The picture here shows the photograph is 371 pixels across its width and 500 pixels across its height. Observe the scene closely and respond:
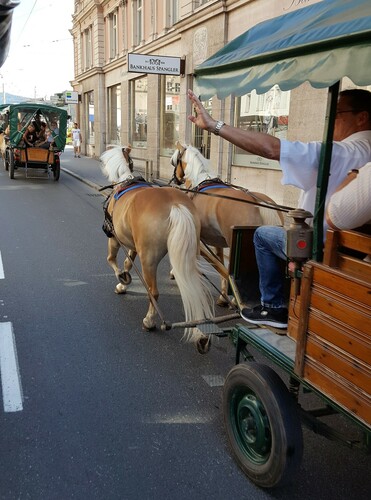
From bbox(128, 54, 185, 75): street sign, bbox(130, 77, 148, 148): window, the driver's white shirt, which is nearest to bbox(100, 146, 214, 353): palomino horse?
the driver's white shirt

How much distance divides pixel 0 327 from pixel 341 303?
3819mm

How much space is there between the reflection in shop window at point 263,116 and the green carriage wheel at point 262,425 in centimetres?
869

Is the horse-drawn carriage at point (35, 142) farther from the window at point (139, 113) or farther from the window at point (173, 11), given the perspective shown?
the window at point (173, 11)

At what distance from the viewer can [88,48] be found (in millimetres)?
30359

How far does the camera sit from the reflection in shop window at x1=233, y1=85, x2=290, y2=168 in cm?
1083

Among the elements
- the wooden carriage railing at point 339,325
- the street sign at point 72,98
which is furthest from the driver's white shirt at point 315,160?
the street sign at point 72,98

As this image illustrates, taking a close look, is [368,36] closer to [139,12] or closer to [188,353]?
[188,353]

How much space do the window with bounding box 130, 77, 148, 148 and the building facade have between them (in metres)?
0.05

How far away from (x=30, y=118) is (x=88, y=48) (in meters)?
15.6

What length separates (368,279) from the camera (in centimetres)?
197

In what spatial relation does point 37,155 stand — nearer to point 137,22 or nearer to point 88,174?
point 88,174

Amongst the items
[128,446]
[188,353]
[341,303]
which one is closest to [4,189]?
[188,353]

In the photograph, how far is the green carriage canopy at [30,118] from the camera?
17.0 m

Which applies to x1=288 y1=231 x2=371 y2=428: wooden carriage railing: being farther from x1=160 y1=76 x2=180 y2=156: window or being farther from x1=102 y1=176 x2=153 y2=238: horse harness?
x1=160 y1=76 x2=180 y2=156: window
